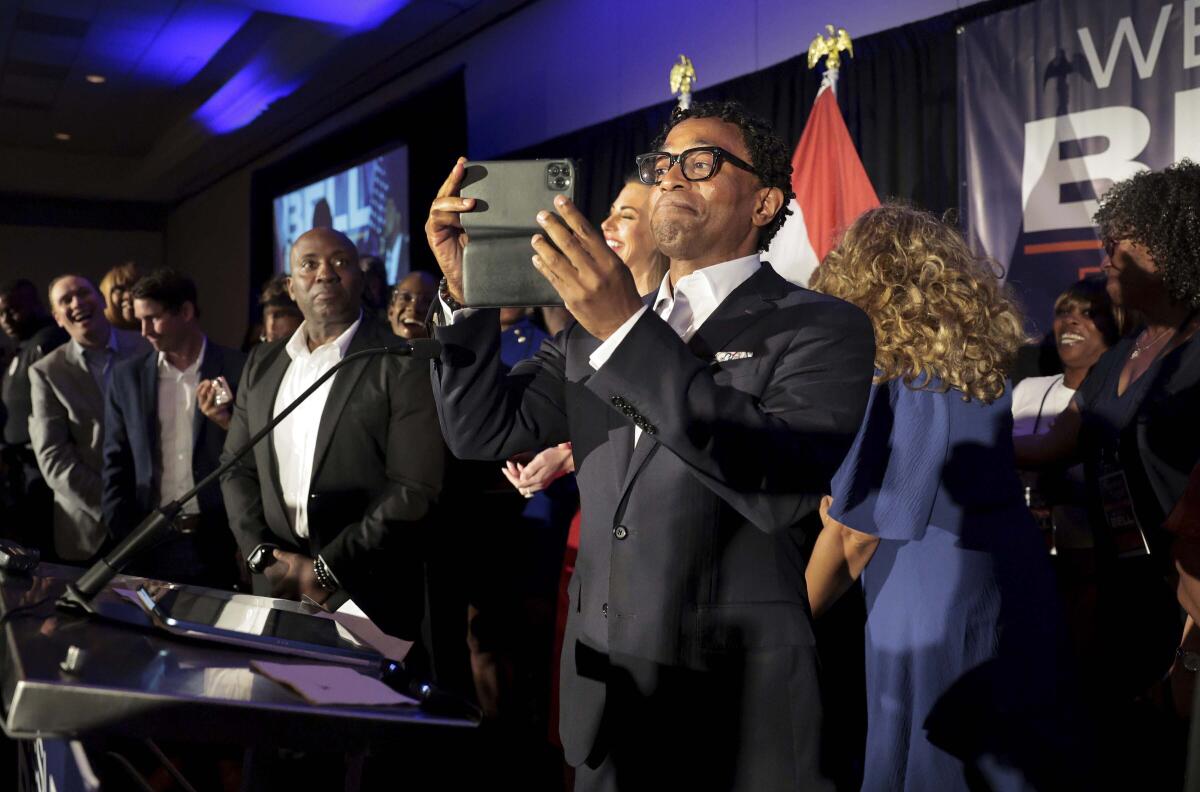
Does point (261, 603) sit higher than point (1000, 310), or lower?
lower

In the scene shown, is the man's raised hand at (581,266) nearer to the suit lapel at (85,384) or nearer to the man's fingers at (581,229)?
the man's fingers at (581,229)

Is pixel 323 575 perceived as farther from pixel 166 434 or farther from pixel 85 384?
pixel 85 384

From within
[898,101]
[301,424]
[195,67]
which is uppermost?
[195,67]

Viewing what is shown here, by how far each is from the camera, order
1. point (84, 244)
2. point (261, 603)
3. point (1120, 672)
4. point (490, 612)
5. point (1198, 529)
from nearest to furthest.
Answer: point (261, 603) < point (1198, 529) < point (1120, 672) < point (490, 612) < point (84, 244)

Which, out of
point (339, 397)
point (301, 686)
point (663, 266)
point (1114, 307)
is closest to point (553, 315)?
point (663, 266)

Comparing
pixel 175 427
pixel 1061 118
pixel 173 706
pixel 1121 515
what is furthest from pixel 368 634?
pixel 1061 118

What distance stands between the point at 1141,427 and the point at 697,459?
1.62m

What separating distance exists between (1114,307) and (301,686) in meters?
3.01

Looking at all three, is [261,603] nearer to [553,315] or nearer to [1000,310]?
[1000,310]

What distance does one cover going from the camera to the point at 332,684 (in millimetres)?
908

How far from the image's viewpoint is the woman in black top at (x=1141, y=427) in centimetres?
226


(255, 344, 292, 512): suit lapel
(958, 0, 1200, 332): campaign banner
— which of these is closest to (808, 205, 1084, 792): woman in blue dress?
(255, 344, 292, 512): suit lapel

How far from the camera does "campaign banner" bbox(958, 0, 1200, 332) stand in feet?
10.5

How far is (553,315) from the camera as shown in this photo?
12.4 ft
